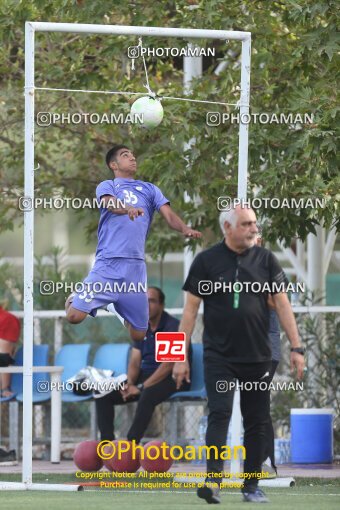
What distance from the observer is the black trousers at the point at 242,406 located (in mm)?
9836

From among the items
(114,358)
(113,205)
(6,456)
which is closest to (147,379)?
(114,358)

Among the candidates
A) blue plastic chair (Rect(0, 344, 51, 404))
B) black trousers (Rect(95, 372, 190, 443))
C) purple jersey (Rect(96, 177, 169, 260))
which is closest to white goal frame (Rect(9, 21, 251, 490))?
purple jersey (Rect(96, 177, 169, 260))

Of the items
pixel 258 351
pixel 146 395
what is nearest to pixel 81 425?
pixel 146 395

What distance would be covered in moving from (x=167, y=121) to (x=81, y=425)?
17.4ft

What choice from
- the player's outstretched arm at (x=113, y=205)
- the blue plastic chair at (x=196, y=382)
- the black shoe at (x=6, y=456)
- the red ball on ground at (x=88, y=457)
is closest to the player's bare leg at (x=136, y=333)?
the red ball on ground at (x=88, y=457)

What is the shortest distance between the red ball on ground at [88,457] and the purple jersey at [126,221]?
193 cm

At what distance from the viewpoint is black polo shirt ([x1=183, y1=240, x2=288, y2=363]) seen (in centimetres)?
988

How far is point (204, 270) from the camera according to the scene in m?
9.90

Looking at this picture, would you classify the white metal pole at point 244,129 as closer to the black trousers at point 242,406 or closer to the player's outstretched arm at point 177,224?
the player's outstretched arm at point 177,224

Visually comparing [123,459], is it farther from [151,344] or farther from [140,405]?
[151,344]

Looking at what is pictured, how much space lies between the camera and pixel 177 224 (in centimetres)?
1182

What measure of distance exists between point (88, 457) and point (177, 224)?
2.64 m

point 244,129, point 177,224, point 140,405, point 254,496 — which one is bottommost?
point 254,496

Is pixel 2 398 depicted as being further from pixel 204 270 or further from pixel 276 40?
pixel 204 270
